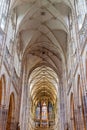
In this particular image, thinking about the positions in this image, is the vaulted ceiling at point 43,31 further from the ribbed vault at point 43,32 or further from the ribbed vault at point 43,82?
the ribbed vault at point 43,82

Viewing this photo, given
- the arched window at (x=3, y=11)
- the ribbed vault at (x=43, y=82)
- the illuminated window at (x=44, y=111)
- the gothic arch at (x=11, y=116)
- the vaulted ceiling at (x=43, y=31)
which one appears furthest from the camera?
the illuminated window at (x=44, y=111)

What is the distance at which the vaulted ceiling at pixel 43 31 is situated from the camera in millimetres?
17656

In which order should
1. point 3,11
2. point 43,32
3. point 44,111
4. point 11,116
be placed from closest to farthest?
1. point 3,11
2. point 11,116
3. point 43,32
4. point 44,111

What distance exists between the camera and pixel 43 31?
836 inches

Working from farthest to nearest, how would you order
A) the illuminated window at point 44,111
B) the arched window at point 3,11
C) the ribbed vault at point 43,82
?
the illuminated window at point 44,111
the ribbed vault at point 43,82
the arched window at point 3,11

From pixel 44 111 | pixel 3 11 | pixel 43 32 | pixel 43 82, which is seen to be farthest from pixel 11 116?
pixel 44 111

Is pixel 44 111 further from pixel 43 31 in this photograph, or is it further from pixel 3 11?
pixel 3 11

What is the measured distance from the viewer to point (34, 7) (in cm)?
1775

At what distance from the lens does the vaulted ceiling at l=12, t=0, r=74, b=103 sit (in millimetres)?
17656

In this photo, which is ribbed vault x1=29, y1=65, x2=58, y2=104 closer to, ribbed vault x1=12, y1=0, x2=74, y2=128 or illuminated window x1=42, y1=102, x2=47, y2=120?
ribbed vault x1=12, y1=0, x2=74, y2=128

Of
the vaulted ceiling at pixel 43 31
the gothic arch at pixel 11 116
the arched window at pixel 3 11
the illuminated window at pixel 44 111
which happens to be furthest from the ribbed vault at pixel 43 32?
the illuminated window at pixel 44 111

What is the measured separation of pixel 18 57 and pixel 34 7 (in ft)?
17.9

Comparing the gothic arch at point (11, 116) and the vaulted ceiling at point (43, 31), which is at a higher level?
the vaulted ceiling at point (43, 31)

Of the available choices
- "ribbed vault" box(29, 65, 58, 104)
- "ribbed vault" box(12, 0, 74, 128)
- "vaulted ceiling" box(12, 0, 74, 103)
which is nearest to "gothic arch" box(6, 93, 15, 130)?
"ribbed vault" box(12, 0, 74, 128)
